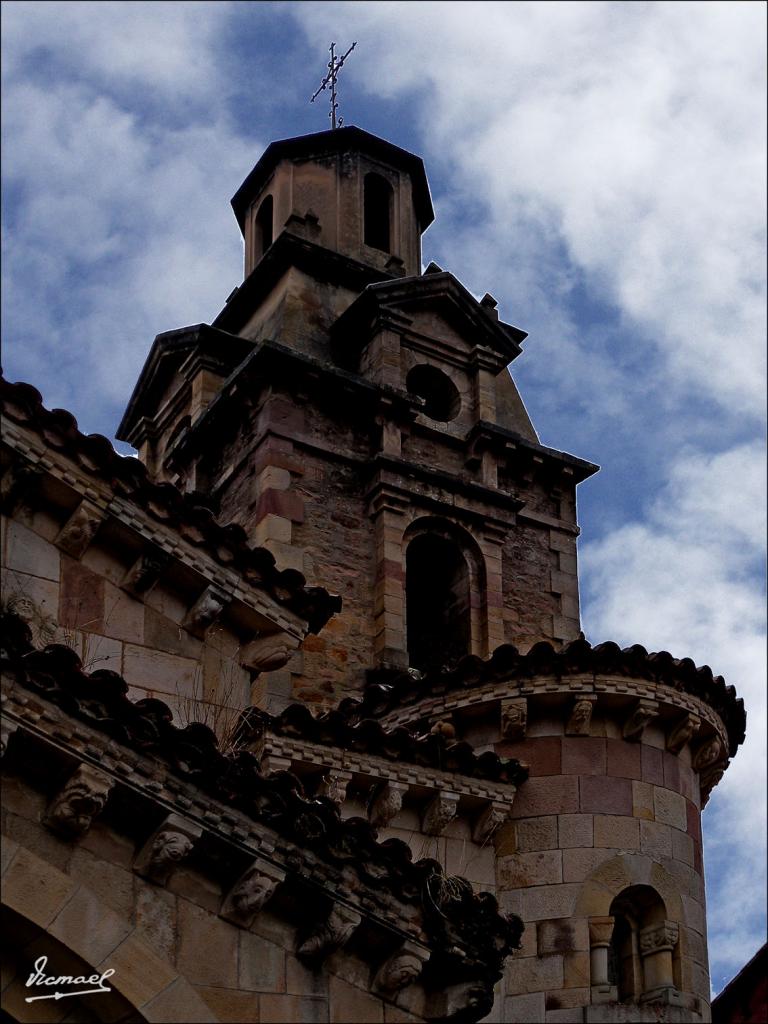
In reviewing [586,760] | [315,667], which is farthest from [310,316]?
[586,760]

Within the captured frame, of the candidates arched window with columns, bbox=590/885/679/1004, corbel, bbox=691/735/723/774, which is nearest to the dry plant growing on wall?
arched window with columns, bbox=590/885/679/1004

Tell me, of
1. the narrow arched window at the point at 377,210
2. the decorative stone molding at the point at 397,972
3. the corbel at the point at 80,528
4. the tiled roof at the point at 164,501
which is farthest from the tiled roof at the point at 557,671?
the narrow arched window at the point at 377,210

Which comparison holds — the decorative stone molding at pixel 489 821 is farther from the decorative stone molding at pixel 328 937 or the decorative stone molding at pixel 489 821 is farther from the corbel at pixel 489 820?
the decorative stone molding at pixel 328 937

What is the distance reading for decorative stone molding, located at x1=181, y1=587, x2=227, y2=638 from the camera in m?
13.0

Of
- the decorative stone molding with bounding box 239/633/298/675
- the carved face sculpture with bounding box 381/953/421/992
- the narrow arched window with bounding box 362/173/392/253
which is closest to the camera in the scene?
the carved face sculpture with bounding box 381/953/421/992

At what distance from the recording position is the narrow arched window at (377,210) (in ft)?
86.0

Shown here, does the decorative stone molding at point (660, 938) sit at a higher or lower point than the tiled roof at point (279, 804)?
higher

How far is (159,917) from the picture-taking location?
29.7 ft

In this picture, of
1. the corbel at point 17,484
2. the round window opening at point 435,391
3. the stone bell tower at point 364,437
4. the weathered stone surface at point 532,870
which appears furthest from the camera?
the round window opening at point 435,391

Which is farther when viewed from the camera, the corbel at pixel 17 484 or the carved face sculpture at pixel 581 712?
the carved face sculpture at pixel 581 712

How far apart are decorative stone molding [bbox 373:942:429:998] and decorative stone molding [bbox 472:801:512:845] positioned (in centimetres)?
716

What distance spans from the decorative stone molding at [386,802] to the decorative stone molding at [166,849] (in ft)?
24.0

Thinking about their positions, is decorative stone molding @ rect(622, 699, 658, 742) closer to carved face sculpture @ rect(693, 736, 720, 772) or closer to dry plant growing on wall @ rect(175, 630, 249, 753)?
carved face sculpture @ rect(693, 736, 720, 772)

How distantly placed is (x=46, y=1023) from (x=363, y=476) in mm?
13129
